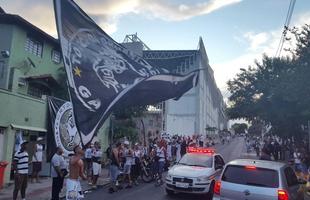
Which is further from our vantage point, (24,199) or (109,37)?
(109,37)

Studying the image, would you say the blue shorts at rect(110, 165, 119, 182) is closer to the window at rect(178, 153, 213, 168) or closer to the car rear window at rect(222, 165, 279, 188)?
the window at rect(178, 153, 213, 168)

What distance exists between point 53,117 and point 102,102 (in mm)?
6383

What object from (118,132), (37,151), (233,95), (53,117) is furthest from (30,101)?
(233,95)

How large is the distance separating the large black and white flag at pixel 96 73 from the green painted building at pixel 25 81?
16.7ft

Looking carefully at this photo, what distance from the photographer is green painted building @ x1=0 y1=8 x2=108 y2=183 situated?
1703 centimetres

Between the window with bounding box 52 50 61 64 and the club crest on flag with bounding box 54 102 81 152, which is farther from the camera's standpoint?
the window with bounding box 52 50 61 64

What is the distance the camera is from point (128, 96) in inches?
611

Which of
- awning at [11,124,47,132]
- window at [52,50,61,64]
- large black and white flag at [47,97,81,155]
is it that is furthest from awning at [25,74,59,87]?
awning at [11,124,47,132]

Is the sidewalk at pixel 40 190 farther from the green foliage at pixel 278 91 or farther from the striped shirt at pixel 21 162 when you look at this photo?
the green foliage at pixel 278 91

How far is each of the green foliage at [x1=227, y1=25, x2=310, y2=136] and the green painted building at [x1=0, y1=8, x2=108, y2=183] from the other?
13314mm

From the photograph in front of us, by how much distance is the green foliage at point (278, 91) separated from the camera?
2473cm

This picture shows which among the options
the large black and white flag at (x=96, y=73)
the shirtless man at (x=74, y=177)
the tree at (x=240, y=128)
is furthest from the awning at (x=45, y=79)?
the tree at (x=240, y=128)

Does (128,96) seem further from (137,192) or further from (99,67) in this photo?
(137,192)

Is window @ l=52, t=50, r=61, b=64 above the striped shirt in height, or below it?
above
